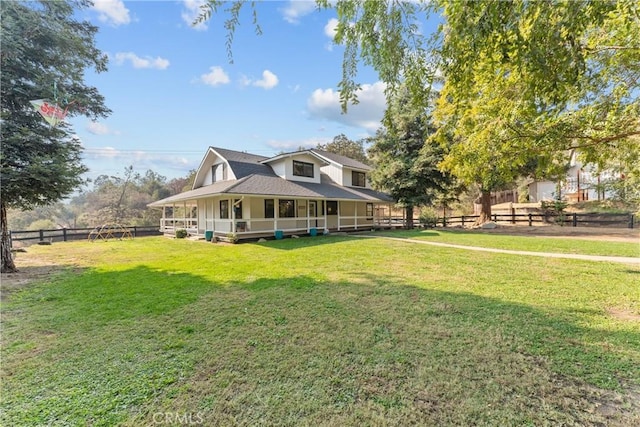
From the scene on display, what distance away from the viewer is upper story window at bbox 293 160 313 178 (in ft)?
62.5

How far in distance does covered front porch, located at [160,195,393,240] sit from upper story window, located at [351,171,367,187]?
262cm

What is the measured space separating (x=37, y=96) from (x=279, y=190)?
9.73 m

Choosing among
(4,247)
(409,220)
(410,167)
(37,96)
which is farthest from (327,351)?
(409,220)

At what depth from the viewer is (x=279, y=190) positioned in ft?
50.2

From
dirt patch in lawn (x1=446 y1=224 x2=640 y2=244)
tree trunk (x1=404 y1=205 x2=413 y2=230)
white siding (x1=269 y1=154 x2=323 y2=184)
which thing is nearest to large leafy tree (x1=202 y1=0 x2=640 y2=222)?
dirt patch in lawn (x1=446 y1=224 x2=640 y2=244)

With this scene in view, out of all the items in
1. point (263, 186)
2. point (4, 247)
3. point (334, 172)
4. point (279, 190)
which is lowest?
point (4, 247)

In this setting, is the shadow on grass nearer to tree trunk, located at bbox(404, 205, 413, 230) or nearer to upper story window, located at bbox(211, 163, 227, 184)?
upper story window, located at bbox(211, 163, 227, 184)

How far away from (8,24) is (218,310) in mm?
8901

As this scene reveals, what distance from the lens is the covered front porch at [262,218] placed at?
15336 millimetres

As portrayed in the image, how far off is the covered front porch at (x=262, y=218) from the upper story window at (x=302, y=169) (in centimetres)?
215

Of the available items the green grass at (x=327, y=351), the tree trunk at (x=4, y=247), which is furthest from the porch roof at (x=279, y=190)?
the green grass at (x=327, y=351)

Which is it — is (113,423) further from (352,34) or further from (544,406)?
(352,34)

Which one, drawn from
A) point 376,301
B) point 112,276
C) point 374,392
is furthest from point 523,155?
point 112,276

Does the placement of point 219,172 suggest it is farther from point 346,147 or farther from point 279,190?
point 346,147
